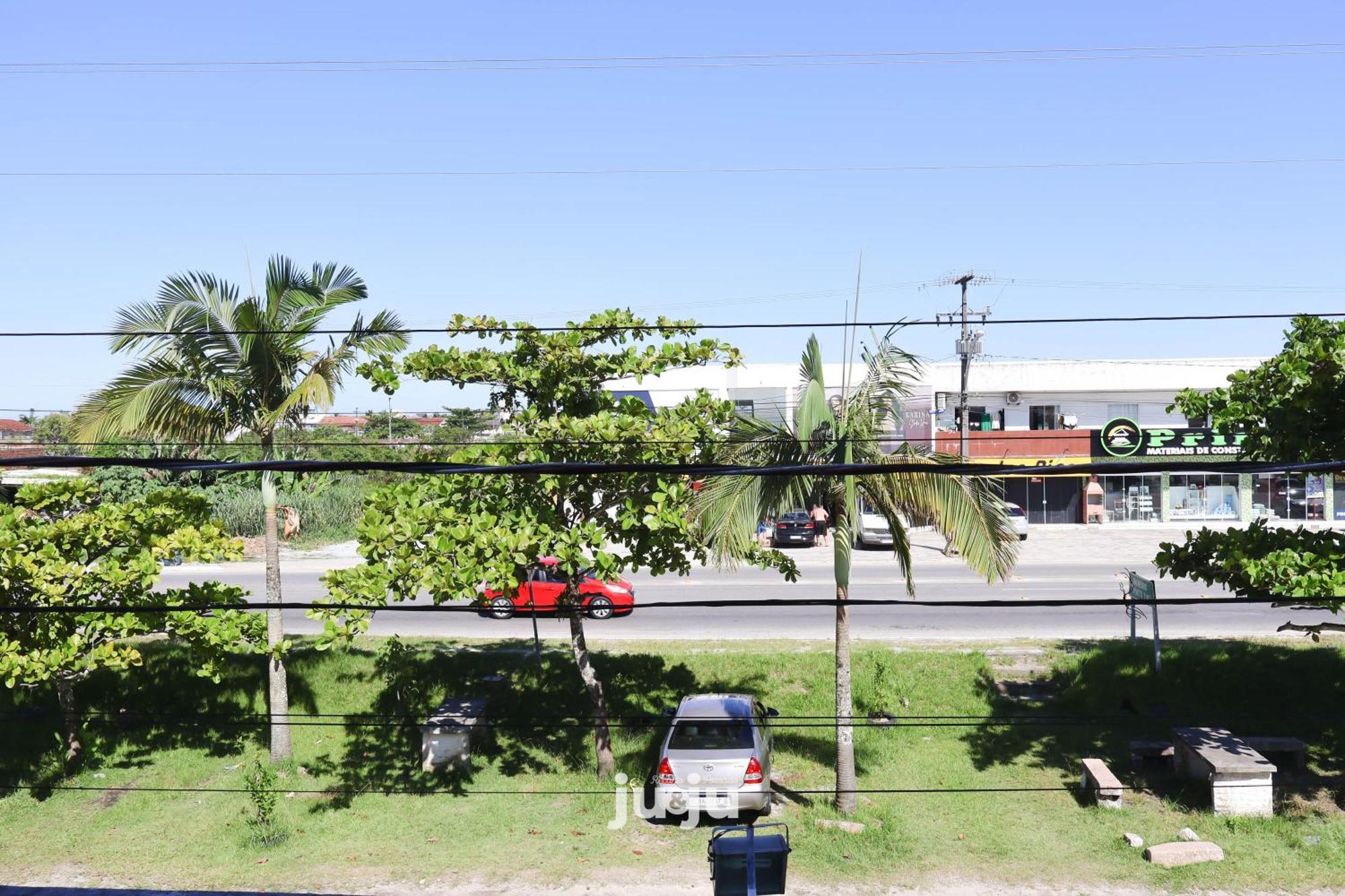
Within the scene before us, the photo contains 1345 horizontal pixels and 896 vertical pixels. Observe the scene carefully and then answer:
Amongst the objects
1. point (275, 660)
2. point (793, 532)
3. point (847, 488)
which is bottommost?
point (275, 660)

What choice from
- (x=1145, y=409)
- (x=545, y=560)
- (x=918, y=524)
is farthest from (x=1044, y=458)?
(x=918, y=524)

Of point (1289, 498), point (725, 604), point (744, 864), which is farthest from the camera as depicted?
point (1289, 498)

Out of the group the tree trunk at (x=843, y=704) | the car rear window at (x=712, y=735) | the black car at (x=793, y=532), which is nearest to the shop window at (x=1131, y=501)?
the black car at (x=793, y=532)

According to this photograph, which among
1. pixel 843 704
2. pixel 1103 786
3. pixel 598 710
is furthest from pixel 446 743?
pixel 1103 786

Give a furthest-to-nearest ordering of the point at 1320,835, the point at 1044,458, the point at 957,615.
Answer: the point at 1044,458, the point at 957,615, the point at 1320,835

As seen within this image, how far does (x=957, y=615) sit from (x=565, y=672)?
347 inches

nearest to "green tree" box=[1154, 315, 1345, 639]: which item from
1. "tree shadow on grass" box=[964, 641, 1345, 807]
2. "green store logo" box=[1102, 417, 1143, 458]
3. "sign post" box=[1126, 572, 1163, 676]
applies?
"tree shadow on grass" box=[964, 641, 1345, 807]

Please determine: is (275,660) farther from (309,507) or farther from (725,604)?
(309,507)

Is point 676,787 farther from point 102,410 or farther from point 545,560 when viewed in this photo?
point 545,560

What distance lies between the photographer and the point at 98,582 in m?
13.4

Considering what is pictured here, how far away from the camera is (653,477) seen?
12.9m

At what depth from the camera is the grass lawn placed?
11.9 metres

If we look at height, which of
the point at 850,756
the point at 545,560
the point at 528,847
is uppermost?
the point at 545,560

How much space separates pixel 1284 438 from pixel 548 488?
809cm
